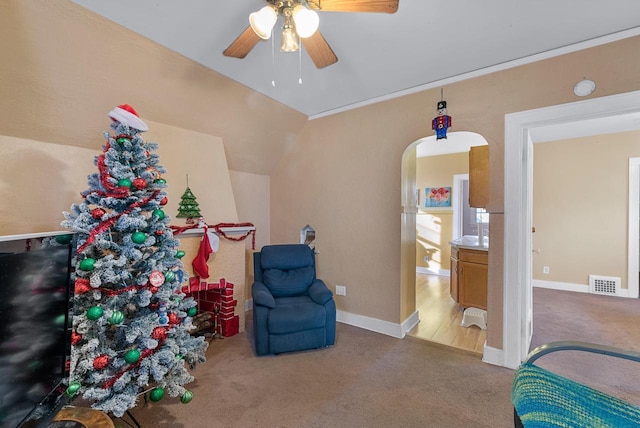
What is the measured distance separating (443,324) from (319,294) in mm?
1647

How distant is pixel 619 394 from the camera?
75.6 inches

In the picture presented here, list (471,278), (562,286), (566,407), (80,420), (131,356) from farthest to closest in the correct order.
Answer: (562,286), (471,278), (131,356), (80,420), (566,407)

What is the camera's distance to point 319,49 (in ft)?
5.44

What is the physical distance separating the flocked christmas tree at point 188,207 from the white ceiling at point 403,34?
125 cm

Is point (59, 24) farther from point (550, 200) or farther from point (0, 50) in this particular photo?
point (550, 200)

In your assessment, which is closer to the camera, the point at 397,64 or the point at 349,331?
the point at 397,64

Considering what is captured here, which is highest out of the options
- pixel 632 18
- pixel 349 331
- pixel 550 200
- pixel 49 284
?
pixel 632 18

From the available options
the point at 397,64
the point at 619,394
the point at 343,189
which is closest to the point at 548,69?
the point at 397,64

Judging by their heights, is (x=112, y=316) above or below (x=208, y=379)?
above

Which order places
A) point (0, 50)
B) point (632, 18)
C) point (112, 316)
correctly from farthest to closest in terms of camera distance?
1. point (632, 18)
2. point (0, 50)
3. point (112, 316)

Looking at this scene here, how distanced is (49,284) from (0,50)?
1.61 m

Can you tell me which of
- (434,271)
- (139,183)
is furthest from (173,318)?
(434,271)

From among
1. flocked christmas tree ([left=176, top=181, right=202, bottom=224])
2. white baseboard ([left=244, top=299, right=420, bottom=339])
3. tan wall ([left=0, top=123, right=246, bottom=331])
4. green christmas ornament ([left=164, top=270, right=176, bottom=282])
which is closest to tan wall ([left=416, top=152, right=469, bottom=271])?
white baseboard ([left=244, top=299, right=420, bottom=339])

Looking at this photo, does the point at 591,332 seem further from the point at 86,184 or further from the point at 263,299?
the point at 86,184
